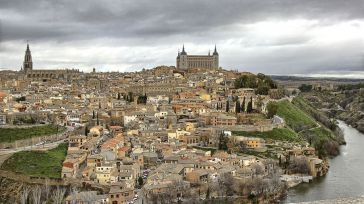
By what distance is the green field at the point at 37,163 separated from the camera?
62.8 ft

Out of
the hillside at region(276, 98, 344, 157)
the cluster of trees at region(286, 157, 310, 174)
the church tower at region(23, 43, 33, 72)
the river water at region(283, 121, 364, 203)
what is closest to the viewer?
the river water at region(283, 121, 364, 203)

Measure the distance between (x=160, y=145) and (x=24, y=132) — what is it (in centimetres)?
598

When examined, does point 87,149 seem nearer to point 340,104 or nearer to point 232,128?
point 232,128

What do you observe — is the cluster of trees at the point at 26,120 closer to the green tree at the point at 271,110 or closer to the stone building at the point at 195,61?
the green tree at the point at 271,110

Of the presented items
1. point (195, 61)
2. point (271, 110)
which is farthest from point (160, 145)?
point (195, 61)

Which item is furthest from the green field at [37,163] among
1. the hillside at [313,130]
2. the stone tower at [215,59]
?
the stone tower at [215,59]

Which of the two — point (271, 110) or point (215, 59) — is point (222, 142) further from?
point (215, 59)

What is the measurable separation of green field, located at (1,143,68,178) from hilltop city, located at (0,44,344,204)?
0.12 ft

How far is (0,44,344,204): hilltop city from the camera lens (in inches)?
708

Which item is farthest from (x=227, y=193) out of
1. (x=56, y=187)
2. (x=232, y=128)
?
(x=232, y=128)

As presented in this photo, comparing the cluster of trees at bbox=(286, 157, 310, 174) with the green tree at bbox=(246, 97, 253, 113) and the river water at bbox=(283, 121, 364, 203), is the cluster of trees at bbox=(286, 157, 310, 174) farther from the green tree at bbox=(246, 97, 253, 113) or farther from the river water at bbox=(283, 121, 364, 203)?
the green tree at bbox=(246, 97, 253, 113)

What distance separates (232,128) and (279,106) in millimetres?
8629

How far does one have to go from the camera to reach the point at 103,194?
17328mm

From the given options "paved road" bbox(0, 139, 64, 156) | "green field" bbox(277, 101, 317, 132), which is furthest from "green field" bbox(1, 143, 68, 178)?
"green field" bbox(277, 101, 317, 132)
